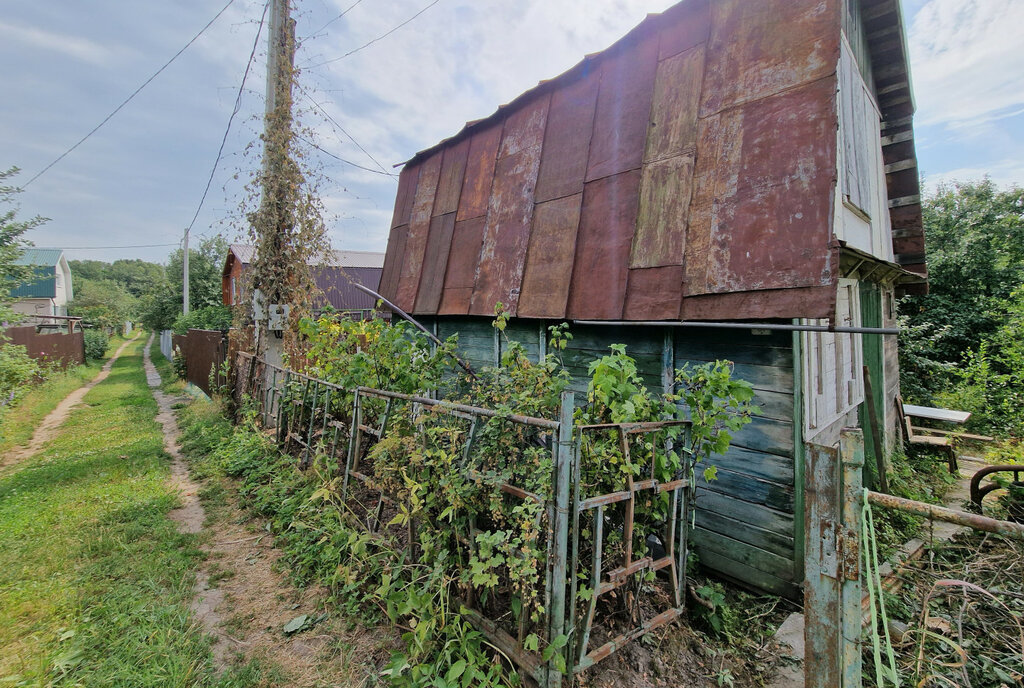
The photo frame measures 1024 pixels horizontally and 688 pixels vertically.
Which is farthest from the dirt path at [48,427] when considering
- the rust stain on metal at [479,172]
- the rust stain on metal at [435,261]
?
the rust stain on metal at [479,172]

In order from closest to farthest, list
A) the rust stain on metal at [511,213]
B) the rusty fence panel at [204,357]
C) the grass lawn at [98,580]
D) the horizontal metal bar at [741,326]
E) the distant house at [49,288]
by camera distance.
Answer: the grass lawn at [98,580] < the horizontal metal bar at [741,326] < the rust stain on metal at [511,213] < the rusty fence panel at [204,357] < the distant house at [49,288]

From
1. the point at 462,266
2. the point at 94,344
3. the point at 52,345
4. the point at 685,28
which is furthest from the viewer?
the point at 94,344

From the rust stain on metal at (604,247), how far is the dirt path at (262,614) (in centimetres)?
308

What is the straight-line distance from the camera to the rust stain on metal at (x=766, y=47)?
3035 millimetres

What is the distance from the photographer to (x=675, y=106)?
3859mm

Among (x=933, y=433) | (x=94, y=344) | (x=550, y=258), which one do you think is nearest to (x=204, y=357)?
(x=550, y=258)

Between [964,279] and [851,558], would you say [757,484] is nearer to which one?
[851,558]

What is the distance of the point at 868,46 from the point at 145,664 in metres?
9.30

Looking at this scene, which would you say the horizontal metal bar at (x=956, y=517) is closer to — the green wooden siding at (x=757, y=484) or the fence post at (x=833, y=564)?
the fence post at (x=833, y=564)

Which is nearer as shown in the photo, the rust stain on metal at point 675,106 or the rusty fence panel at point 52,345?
the rust stain on metal at point 675,106

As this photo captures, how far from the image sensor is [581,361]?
445cm

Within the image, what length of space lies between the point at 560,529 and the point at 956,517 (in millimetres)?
1468

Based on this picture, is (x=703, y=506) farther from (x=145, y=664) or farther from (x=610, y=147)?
(x=145, y=664)

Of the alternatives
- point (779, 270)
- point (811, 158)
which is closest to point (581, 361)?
point (779, 270)
